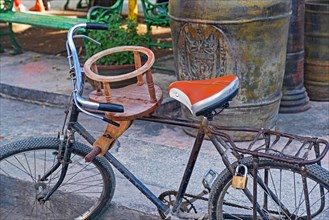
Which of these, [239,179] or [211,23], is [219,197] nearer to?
[239,179]

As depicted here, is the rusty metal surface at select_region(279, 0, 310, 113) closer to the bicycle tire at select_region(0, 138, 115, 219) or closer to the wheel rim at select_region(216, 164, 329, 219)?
the wheel rim at select_region(216, 164, 329, 219)

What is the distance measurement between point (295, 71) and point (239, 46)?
1215 millimetres

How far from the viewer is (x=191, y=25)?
179 inches

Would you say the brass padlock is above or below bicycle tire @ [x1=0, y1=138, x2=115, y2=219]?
above

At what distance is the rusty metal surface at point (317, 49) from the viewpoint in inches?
222

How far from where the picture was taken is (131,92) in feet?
11.1

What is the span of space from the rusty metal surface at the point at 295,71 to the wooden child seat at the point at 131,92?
2392 millimetres

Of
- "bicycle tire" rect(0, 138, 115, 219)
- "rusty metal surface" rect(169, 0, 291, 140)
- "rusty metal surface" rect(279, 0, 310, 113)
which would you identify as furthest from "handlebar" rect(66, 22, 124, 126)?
"rusty metal surface" rect(279, 0, 310, 113)

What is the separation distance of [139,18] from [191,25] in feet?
16.5

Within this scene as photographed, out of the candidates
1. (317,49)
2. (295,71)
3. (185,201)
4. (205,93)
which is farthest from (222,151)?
(317,49)

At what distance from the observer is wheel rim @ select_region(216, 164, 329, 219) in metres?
3.18

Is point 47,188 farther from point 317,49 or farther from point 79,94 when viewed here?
point 317,49

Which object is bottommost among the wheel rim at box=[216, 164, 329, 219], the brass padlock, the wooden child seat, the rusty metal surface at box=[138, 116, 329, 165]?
the wheel rim at box=[216, 164, 329, 219]

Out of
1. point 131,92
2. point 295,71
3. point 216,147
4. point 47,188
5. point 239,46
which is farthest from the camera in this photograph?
point 295,71
